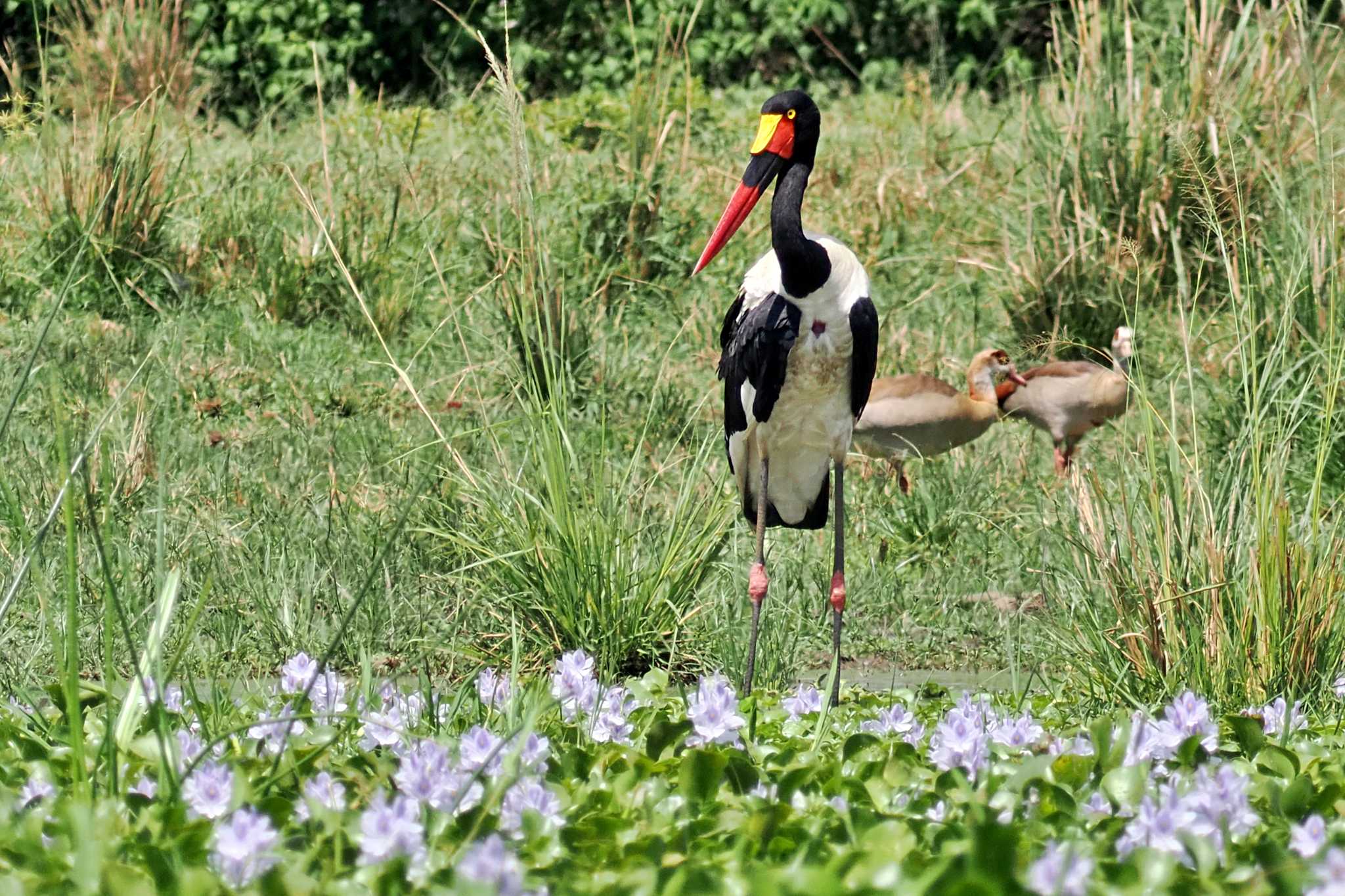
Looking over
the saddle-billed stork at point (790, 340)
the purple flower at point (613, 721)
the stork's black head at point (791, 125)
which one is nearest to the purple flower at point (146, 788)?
the purple flower at point (613, 721)

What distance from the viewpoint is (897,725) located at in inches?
124

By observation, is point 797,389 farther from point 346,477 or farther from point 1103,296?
point 1103,296

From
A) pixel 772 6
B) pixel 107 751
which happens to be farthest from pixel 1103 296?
pixel 772 6

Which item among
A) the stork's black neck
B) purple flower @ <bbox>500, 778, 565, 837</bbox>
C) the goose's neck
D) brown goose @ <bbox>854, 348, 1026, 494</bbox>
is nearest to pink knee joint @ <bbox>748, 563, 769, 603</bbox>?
the stork's black neck

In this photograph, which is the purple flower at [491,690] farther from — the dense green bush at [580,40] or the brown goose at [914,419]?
the dense green bush at [580,40]

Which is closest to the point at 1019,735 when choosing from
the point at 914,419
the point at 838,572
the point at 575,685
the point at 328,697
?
the point at 575,685

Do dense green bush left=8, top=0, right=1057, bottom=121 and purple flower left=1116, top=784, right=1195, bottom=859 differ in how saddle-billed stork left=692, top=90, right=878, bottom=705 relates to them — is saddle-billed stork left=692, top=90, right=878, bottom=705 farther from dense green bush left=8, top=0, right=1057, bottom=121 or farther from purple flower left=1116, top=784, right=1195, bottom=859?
dense green bush left=8, top=0, right=1057, bottom=121

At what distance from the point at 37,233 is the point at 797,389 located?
381 cm

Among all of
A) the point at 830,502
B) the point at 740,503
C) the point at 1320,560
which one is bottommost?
the point at 830,502

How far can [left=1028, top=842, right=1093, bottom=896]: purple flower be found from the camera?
1.83 meters

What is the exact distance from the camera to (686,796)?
267 cm

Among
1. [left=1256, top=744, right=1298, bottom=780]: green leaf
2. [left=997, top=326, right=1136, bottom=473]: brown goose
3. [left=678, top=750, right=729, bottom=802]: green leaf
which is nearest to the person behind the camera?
[left=678, top=750, right=729, bottom=802]: green leaf

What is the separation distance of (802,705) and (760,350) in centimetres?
114

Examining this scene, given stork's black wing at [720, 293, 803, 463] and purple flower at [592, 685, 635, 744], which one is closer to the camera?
purple flower at [592, 685, 635, 744]
